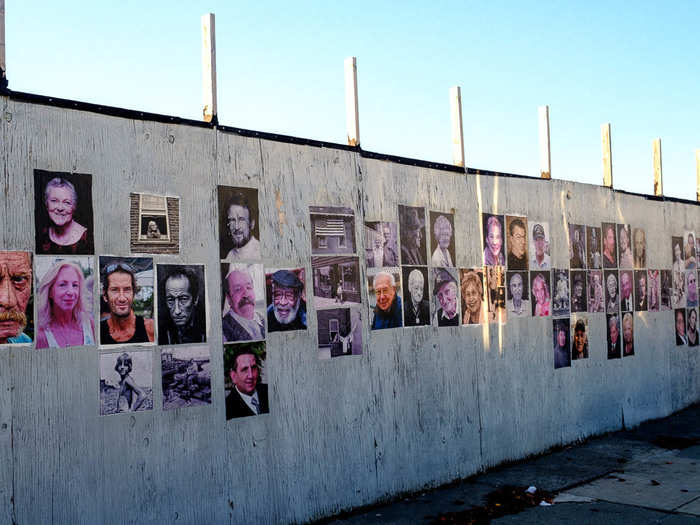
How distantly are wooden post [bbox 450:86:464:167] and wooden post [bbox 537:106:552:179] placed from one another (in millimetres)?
1385

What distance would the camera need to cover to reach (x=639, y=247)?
33.8 feet

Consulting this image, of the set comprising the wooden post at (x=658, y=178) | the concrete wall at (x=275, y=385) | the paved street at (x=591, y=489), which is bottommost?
the paved street at (x=591, y=489)

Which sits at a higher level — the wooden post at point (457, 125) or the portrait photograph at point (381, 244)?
the wooden post at point (457, 125)

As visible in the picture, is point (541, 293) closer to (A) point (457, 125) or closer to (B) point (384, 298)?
(A) point (457, 125)

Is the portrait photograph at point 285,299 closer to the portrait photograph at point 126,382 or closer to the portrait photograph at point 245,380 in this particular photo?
the portrait photograph at point 245,380

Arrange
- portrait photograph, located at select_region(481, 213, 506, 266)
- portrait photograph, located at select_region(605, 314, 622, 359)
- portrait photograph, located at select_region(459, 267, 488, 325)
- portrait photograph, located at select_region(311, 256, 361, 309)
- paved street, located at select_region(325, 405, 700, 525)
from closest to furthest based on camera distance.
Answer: paved street, located at select_region(325, 405, 700, 525) < portrait photograph, located at select_region(311, 256, 361, 309) < portrait photograph, located at select_region(459, 267, 488, 325) < portrait photograph, located at select_region(481, 213, 506, 266) < portrait photograph, located at select_region(605, 314, 622, 359)

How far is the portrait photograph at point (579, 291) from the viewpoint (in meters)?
9.06

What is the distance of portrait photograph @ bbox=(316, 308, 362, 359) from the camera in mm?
6121

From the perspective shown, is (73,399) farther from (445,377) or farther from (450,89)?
(450,89)

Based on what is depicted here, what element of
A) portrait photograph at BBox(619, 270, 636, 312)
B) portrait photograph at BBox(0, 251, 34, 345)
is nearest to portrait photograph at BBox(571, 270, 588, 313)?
portrait photograph at BBox(619, 270, 636, 312)

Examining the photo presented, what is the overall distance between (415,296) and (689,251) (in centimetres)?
652

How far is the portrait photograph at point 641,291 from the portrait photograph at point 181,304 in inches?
273

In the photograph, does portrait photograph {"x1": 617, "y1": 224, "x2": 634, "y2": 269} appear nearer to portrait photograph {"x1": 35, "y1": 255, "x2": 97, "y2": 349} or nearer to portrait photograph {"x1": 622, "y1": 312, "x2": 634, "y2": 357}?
portrait photograph {"x1": 622, "y1": 312, "x2": 634, "y2": 357}

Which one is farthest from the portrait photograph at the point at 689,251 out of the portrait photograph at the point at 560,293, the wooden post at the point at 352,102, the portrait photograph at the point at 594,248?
the wooden post at the point at 352,102
